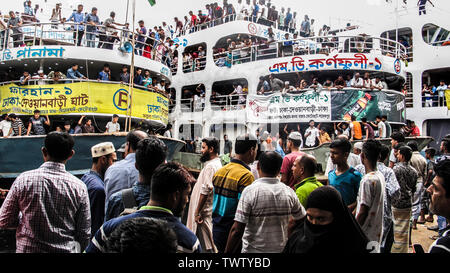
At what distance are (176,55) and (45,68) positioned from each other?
30.7 feet

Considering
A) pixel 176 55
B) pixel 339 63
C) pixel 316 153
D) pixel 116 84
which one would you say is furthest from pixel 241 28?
pixel 316 153

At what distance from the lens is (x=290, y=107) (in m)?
13.4

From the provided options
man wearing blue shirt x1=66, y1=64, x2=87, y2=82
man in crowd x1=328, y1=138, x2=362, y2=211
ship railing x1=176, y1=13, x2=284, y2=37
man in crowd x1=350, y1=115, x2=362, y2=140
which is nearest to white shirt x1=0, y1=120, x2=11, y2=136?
man wearing blue shirt x1=66, y1=64, x2=87, y2=82

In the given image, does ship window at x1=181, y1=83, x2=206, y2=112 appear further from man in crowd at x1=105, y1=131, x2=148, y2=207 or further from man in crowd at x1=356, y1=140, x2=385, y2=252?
man in crowd at x1=356, y1=140, x2=385, y2=252

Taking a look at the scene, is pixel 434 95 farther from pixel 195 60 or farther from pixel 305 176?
pixel 305 176

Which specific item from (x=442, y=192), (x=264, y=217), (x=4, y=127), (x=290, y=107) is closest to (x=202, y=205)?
(x=264, y=217)

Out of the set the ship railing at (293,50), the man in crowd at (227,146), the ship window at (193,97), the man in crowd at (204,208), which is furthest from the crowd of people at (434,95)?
the man in crowd at (204,208)

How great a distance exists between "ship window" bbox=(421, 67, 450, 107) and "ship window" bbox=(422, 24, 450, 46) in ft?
5.07

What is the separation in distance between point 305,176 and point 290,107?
34.6 feet

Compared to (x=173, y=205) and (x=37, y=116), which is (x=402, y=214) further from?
(x=37, y=116)

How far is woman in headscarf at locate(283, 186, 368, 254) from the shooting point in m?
1.85

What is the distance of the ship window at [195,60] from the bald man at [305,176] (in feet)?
52.8
